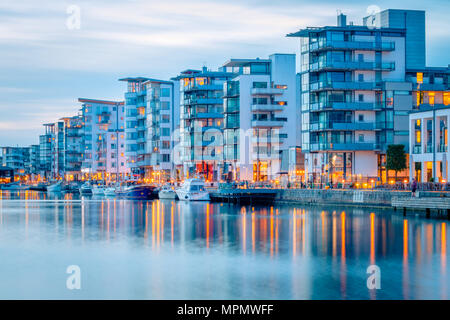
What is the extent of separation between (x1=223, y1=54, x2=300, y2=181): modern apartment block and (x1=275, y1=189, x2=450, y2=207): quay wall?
82.9 ft

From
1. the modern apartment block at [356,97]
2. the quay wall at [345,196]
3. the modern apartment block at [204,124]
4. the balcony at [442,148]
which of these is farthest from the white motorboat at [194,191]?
the balcony at [442,148]

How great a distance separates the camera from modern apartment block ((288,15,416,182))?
105375 mm

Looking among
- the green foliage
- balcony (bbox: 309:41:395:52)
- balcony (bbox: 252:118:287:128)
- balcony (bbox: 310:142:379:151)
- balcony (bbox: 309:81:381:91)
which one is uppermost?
balcony (bbox: 309:41:395:52)

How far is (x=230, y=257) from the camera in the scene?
46438 mm

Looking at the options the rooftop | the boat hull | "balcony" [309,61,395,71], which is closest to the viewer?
"balcony" [309,61,395,71]

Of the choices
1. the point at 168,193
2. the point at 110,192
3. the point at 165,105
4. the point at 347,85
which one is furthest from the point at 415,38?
the point at 110,192

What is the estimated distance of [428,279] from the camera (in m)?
37.2

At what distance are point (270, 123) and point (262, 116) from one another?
7.19 feet

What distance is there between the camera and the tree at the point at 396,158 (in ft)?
316

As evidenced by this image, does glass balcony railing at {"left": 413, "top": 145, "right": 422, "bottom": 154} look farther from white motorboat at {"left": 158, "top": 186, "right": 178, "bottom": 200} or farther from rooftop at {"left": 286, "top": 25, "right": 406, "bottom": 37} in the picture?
white motorboat at {"left": 158, "top": 186, "right": 178, "bottom": 200}

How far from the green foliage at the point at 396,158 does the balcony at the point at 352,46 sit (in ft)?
56.7

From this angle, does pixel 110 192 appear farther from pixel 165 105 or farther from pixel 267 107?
pixel 267 107

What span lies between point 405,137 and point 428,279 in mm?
72056

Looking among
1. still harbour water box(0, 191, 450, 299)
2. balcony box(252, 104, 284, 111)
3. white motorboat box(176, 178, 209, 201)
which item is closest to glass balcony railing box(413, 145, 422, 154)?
still harbour water box(0, 191, 450, 299)
